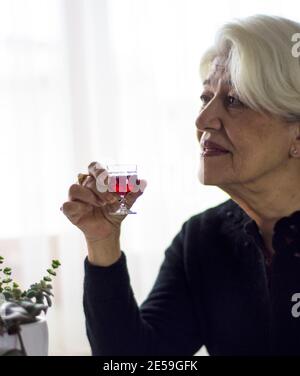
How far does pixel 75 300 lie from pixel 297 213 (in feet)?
5.07

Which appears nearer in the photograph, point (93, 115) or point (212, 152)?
point (212, 152)

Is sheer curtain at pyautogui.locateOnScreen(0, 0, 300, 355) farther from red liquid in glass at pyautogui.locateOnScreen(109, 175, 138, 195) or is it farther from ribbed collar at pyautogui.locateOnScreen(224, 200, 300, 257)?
red liquid in glass at pyautogui.locateOnScreen(109, 175, 138, 195)

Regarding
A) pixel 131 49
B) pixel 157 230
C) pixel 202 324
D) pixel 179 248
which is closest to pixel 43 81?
pixel 131 49

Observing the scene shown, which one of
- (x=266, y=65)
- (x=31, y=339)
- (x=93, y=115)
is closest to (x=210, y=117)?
(x=266, y=65)

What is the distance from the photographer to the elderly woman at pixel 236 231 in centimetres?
150

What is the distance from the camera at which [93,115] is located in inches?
113

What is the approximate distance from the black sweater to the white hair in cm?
26

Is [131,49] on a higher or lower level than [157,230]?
higher

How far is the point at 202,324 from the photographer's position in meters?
1.67

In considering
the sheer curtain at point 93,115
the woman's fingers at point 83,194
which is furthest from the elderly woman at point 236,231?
the sheer curtain at point 93,115

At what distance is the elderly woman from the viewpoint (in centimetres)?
150

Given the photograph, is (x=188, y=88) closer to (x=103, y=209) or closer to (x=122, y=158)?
(x=122, y=158)

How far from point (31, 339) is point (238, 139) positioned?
2.25ft

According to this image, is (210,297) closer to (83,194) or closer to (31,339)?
(83,194)
